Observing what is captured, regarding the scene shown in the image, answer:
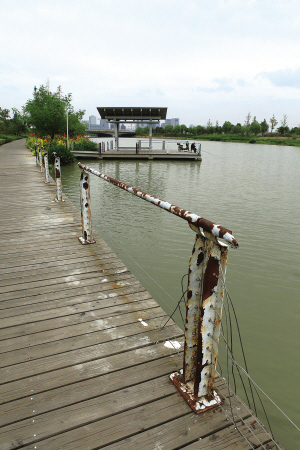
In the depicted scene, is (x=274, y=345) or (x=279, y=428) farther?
(x=274, y=345)

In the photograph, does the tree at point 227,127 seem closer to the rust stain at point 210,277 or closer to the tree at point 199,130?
the tree at point 199,130

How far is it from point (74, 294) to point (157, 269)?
264cm

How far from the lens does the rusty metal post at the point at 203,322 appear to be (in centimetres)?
162

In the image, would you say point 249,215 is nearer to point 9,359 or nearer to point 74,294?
point 74,294

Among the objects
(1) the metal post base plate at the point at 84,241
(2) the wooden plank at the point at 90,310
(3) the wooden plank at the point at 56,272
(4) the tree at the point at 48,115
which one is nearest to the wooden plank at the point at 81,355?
(2) the wooden plank at the point at 90,310

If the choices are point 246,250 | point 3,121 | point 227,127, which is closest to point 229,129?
point 227,127

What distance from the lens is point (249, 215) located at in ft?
31.5

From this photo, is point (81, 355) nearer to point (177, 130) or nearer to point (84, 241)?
point (84, 241)

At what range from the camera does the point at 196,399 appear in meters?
1.85

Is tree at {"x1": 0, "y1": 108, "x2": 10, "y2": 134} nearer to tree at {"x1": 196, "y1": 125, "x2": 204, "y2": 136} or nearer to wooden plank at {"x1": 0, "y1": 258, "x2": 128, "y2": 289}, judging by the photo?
wooden plank at {"x1": 0, "y1": 258, "x2": 128, "y2": 289}

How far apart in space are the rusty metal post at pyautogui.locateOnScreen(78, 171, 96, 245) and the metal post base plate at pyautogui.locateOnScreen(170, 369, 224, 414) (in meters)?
2.90

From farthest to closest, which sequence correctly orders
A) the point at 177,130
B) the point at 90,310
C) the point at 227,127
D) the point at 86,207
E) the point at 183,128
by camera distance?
1. the point at 227,127
2. the point at 183,128
3. the point at 177,130
4. the point at 86,207
5. the point at 90,310

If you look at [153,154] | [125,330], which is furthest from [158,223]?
[153,154]

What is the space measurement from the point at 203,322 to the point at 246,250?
5.25 meters
